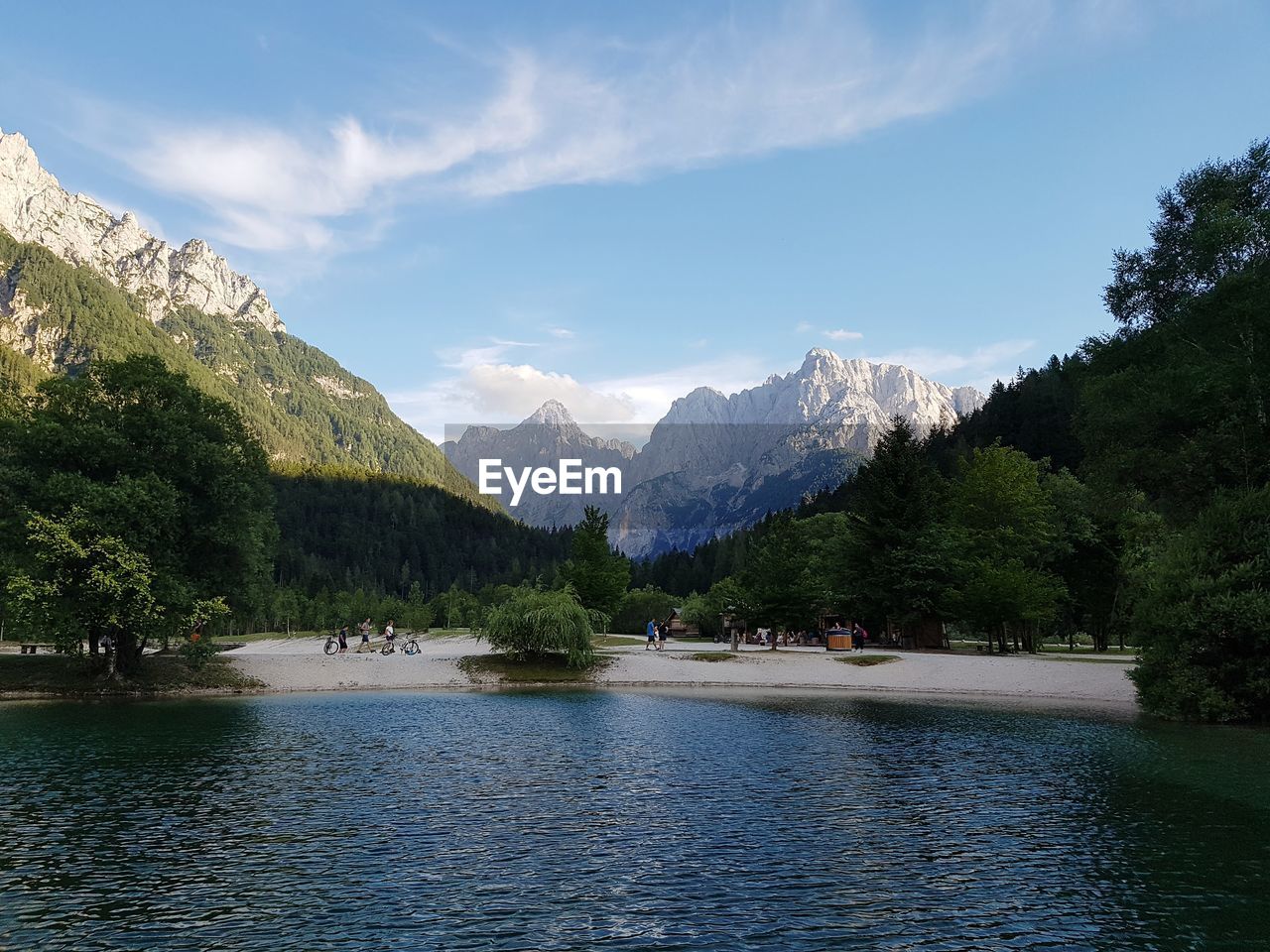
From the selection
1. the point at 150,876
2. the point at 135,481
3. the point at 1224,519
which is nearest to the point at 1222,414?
the point at 1224,519

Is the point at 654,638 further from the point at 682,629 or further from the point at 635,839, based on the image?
the point at 635,839

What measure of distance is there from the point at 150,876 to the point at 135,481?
115 feet

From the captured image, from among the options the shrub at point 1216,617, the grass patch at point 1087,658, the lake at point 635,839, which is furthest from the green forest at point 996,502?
the lake at point 635,839

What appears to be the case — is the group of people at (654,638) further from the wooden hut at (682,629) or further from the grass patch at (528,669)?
the wooden hut at (682,629)

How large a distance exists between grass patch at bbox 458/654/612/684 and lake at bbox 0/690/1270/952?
20.6 m

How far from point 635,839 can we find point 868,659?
41290 mm

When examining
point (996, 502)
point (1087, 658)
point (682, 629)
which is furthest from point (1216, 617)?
point (682, 629)

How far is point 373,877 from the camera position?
13492 mm

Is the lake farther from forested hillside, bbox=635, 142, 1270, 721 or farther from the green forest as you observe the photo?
the green forest

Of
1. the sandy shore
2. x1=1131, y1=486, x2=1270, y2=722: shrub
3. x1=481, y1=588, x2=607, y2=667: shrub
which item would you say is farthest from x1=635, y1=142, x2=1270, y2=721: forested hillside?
x1=481, y1=588, x2=607, y2=667: shrub

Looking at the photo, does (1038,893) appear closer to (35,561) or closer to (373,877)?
(373,877)

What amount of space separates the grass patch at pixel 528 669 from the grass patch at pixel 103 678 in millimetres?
12837

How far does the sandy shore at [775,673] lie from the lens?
151 ft

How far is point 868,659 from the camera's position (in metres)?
53.8
